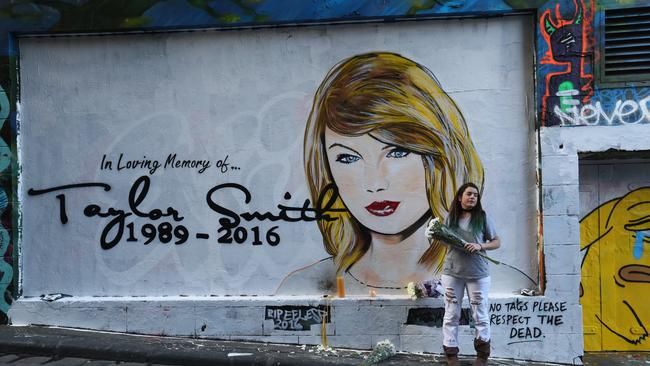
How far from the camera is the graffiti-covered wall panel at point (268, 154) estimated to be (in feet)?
20.6

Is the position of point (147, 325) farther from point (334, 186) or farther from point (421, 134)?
point (421, 134)

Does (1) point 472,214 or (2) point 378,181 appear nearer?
(1) point 472,214

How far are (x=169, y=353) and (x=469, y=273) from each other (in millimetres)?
3237

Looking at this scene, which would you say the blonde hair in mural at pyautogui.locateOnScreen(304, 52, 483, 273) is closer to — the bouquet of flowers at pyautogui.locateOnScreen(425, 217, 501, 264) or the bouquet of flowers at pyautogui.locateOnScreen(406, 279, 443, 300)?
the bouquet of flowers at pyautogui.locateOnScreen(406, 279, 443, 300)

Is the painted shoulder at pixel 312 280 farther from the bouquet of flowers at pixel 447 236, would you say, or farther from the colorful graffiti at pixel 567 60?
the colorful graffiti at pixel 567 60

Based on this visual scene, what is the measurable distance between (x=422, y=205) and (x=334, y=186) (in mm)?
1053

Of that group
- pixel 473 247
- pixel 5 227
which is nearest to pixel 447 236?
pixel 473 247

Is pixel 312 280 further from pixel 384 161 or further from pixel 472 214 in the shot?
pixel 472 214

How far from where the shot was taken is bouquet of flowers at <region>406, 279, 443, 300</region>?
6.08 metres

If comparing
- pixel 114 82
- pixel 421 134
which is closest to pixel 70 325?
pixel 114 82

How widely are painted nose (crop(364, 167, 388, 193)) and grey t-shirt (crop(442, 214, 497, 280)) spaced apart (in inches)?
46.5

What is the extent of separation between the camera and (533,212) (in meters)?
6.18

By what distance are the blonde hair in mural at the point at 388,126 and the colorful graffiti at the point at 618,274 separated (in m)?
1.60

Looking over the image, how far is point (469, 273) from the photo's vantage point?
533cm
